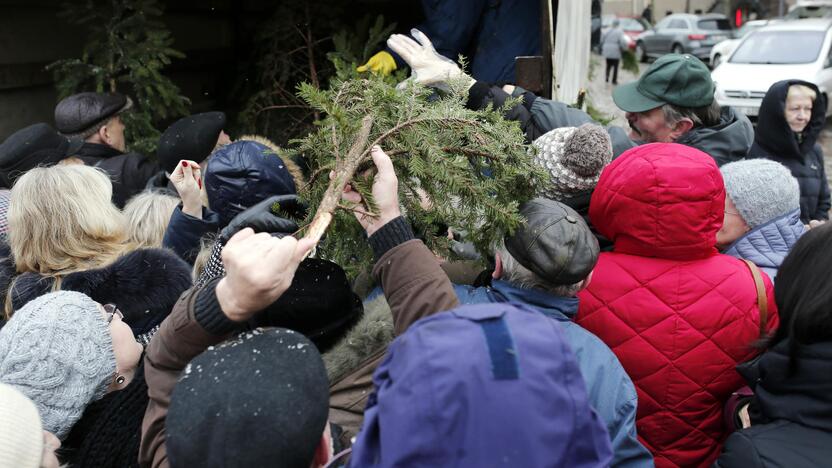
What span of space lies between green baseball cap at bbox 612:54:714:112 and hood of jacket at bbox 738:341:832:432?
1.73 meters

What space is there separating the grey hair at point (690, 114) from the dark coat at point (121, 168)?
2.85 m

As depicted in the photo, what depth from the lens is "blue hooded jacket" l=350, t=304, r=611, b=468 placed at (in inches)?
40.2

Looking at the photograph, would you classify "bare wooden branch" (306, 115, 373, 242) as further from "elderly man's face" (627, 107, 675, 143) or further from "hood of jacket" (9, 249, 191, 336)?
"elderly man's face" (627, 107, 675, 143)

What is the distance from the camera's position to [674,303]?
1.93 meters

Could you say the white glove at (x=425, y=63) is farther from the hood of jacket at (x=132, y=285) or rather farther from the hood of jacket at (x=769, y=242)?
the hood of jacket at (x=769, y=242)

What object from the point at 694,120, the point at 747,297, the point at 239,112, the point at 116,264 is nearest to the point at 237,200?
the point at 116,264

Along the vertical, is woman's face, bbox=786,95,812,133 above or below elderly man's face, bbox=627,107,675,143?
below

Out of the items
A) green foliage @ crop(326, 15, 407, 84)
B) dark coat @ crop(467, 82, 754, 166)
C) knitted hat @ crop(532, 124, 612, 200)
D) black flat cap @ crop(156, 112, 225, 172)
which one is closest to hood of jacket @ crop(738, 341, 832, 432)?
knitted hat @ crop(532, 124, 612, 200)

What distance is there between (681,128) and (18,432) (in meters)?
2.91

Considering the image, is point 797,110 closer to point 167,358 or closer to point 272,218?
point 272,218

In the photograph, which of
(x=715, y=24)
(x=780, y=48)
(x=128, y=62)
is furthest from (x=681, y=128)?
(x=715, y=24)

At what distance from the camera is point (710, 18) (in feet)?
84.3

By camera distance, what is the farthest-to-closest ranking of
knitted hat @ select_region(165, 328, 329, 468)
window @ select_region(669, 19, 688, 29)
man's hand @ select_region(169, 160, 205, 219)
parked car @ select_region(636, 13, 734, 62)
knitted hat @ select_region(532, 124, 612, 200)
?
window @ select_region(669, 19, 688, 29) < parked car @ select_region(636, 13, 734, 62) < man's hand @ select_region(169, 160, 205, 219) < knitted hat @ select_region(532, 124, 612, 200) < knitted hat @ select_region(165, 328, 329, 468)

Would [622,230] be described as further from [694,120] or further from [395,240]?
[694,120]
